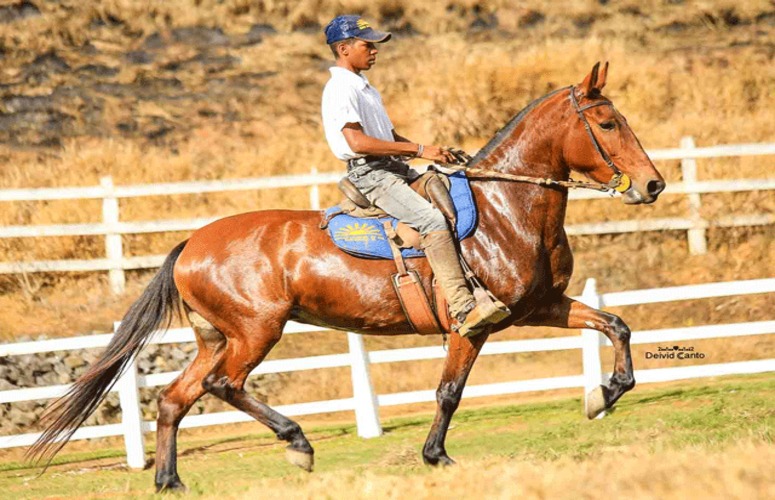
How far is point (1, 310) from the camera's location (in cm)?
1623

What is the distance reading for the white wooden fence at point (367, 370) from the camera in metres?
10.9

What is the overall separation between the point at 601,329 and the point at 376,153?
2012mm

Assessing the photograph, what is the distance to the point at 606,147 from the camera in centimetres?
711

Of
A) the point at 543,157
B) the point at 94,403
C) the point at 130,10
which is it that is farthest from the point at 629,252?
the point at 130,10

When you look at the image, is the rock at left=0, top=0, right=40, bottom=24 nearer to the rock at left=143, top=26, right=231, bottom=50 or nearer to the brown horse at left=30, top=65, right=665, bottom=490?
the rock at left=143, top=26, right=231, bottom=50

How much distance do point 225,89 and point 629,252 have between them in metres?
13.5

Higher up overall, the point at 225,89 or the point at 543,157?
the point at 543,157

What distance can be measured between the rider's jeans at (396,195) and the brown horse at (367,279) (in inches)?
12.8

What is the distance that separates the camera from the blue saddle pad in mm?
7211

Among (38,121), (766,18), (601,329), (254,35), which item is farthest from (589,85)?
(254,35)

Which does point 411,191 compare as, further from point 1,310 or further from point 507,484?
point 1,310

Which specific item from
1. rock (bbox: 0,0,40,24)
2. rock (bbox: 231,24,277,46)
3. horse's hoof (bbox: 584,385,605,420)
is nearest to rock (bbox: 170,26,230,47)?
rock (bbox: 231,24,277,46)

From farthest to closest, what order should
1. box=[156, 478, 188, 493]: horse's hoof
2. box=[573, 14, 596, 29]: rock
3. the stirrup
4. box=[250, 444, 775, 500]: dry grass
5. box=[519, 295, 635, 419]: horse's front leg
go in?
box=[573, 14, 596, 29]: rock → box=[156, 478, 188, 493]: horse's hoof → box=[519, 295, 635, 419]: horse's front leg → the stirrup → box=[250, 444, 775, 500]: dry grass

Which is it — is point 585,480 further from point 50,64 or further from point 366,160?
point 50,64
